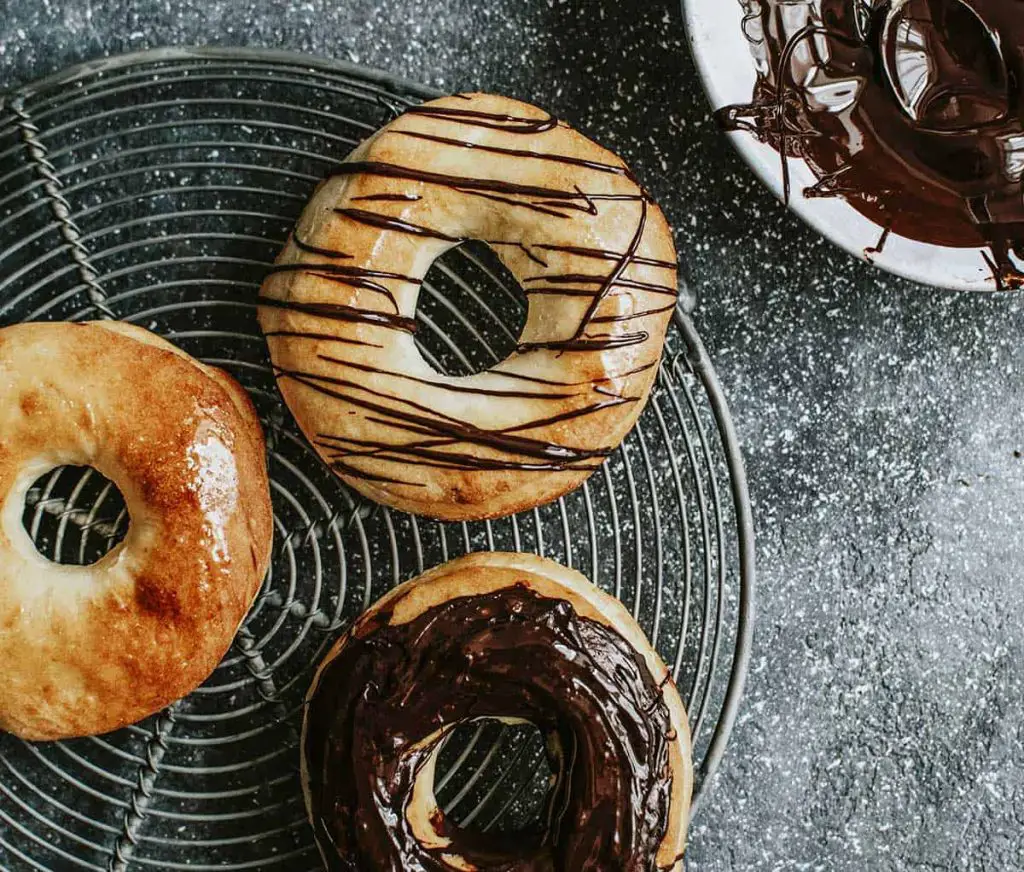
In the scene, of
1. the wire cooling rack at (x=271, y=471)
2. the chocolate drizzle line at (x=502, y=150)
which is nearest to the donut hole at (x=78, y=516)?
the wire cooling rack at (x=271, y=471)

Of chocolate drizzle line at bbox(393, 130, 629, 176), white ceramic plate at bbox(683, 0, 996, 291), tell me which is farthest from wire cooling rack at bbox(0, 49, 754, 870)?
white ceramic plate at bbox(683, 0, 996, 291)

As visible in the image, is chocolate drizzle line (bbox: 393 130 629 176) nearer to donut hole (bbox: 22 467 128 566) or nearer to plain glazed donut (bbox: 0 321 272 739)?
plain glazed donut (bbox: 0 321 272 739)

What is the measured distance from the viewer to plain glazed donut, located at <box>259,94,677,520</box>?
4.97 feet

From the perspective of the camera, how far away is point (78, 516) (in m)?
1.64

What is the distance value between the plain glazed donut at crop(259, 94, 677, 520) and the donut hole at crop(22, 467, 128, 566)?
37 centimetres

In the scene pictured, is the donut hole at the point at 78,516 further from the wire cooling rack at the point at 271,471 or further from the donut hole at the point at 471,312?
the donut hole at the point at 471,312

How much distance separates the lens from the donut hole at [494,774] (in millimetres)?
1732

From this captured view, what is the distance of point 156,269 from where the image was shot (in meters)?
1.68

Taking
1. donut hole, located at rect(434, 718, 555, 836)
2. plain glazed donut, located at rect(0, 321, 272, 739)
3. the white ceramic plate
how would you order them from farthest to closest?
1. donut hole, located at rect(434, 718, 555, 836)
2. the white ceramic plate
3. plain glazed donut, located at rect(0, 321, 272, 739)

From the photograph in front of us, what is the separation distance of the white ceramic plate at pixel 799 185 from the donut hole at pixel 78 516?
3.70ft

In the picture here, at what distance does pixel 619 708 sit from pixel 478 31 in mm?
1103

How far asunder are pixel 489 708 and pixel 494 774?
0.95ft

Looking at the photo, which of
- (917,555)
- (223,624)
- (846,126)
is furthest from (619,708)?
(846,126)

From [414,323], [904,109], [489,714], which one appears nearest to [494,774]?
[489,714]
